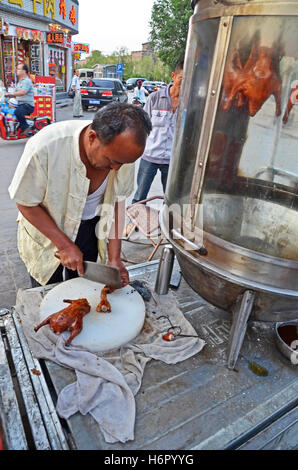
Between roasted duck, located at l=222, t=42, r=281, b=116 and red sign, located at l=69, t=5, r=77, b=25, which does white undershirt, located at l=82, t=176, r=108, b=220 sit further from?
red sign, located at l=69, t=5, r=77, b=25

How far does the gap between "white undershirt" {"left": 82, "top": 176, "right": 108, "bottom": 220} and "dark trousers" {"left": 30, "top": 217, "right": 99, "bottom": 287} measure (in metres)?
0.06

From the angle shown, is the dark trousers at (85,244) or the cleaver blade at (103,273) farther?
the dark trousers at (85,244)

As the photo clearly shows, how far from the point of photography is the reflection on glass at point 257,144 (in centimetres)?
169

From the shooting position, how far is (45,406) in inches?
67.3

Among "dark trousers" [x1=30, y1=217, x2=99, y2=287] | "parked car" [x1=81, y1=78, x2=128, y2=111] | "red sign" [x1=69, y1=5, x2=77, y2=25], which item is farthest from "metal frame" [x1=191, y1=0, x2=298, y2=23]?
"red sign" [x1=69, y1=5, x2=77, y2=25]

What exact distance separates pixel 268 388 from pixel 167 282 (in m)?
1.02

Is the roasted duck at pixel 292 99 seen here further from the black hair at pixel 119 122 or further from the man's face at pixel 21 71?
the man's face at pixel 21 71

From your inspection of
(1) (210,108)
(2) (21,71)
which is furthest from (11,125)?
(1) (210,108)

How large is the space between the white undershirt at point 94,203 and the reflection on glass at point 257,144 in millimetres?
734

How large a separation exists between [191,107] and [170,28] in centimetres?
2299

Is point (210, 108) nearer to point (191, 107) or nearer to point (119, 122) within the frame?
point (191, 107)

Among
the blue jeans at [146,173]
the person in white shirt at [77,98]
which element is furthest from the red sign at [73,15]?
the blue jeans at [146,173]

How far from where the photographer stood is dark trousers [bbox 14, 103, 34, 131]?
8461 millimetres

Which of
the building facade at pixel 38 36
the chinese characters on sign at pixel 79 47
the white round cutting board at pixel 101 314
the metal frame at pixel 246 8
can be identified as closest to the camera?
the metal frame at pixel 246 8
